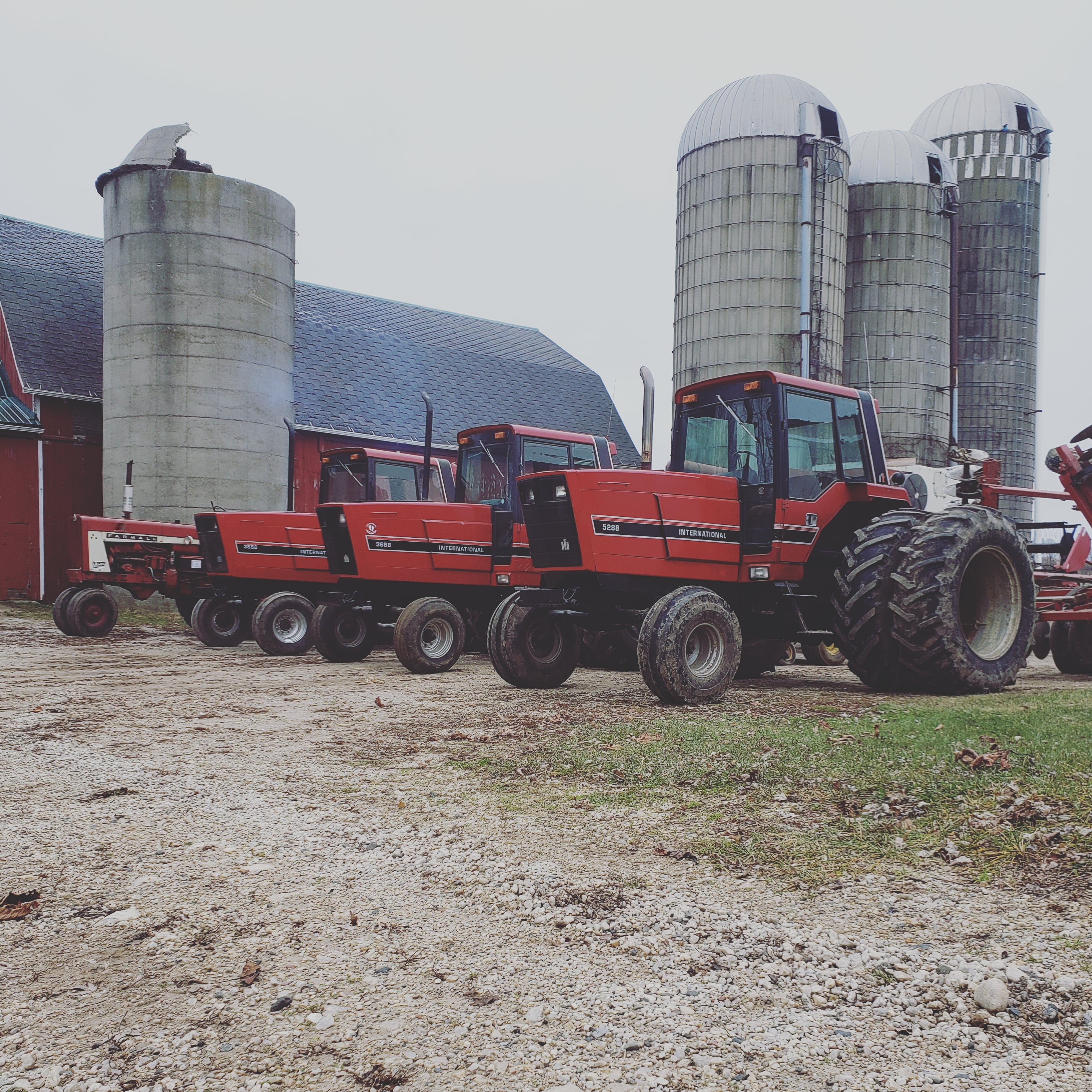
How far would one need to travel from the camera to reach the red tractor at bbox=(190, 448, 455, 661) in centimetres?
1209

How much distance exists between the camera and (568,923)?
122 inches

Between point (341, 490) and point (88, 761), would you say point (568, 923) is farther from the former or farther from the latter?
point (341, 490)

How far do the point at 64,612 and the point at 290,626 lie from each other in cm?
431

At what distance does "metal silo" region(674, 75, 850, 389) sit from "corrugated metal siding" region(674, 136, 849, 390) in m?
0.02

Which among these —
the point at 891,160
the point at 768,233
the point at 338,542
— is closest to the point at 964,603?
the point at 338,542

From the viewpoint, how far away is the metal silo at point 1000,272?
2592 centimetres

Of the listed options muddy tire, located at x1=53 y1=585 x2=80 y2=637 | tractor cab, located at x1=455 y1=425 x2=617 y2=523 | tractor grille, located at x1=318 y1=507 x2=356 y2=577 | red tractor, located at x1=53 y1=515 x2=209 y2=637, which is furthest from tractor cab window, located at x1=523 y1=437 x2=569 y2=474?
muddy tire, located at x1=53 y1=585 x2=80 y2=637

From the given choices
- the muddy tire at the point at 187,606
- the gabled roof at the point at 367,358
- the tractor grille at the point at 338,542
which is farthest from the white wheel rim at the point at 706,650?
the gabled roof at the point at 367,358

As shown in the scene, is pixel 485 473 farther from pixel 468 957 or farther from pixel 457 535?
pixel 468 957

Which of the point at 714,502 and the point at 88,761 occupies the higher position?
the point at 714,502

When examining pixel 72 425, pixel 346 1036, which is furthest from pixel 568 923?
pixel 72 425

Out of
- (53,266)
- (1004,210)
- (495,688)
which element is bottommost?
(495,688)

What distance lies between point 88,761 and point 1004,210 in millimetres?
26586

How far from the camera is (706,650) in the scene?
7617 millimetres
